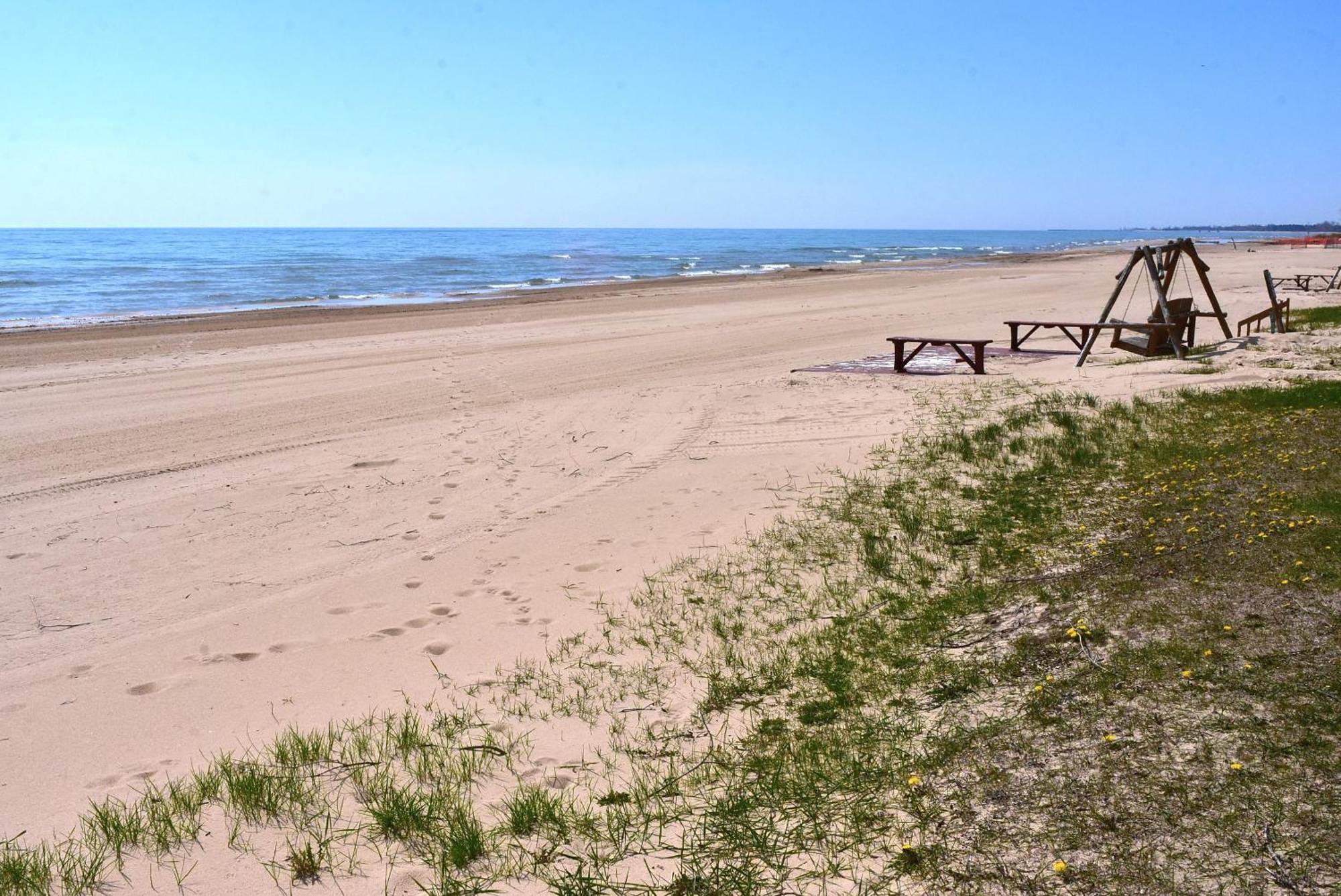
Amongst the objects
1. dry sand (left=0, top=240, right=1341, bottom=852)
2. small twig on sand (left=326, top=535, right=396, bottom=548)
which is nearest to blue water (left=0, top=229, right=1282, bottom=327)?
dry sand (left=0, top=240, right=1341, bottom=852)

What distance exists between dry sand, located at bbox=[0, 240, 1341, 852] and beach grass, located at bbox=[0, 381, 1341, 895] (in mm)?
648

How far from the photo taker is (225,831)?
3646 mm

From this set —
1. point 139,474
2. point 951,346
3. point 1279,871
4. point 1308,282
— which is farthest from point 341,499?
point 1308,282

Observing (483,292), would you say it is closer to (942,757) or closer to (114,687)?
(114,687)

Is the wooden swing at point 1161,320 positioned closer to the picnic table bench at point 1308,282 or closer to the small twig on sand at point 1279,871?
the picnic table bench at point 1308,282

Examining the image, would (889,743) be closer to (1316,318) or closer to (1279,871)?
(1279,871)

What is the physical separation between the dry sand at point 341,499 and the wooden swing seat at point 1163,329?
1.48ft

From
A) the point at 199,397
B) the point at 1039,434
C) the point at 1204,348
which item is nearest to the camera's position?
the point at 1039,434

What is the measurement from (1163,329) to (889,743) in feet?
40.9

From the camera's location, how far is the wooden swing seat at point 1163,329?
1384cm

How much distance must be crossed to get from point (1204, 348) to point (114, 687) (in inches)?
585

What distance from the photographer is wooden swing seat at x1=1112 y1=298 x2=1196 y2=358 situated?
13844 mm

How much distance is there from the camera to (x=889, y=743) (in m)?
3.85

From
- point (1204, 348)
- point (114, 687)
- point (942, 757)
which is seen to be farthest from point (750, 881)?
point (1204, 348)
